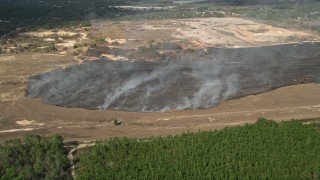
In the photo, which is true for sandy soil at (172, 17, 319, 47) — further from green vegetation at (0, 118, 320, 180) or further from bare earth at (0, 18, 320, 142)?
green vegetation at (0, 118, 320, 180)

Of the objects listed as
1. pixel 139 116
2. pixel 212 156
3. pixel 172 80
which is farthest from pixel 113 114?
pixel 212 156

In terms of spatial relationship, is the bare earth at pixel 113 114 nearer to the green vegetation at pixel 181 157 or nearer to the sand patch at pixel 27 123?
the sand patch at pixel 27 123

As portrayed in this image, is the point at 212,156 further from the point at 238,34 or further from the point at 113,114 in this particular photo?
the point at 238,34

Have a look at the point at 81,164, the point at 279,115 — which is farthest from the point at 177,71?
the point at 81,164

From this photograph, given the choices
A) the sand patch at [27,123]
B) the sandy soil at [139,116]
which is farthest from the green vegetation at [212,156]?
the sand patch at [27,123]

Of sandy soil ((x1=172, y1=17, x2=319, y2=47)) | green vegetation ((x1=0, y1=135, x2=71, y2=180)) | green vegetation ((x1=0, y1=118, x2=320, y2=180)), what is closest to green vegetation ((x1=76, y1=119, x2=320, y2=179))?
green vegetation ((x1=0, y1=118, x2=320, y2=180))

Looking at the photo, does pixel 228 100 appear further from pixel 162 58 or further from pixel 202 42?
pixel 202 42

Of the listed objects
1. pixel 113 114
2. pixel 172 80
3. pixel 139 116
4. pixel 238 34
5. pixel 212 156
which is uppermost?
pixel 238 34
